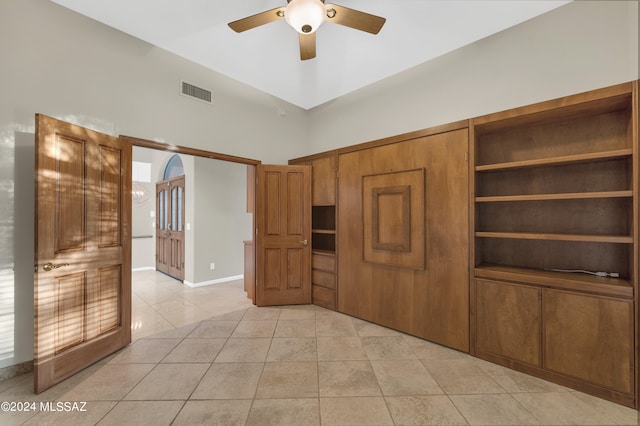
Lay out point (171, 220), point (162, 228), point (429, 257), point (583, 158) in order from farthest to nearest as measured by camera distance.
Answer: point (162, 228), point (171, 220), point (429, 257), point (583, 158)

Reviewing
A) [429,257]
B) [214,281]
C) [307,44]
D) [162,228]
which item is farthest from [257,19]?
[162,228]

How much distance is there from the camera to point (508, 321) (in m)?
2.37

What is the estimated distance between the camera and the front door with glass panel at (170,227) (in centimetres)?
568

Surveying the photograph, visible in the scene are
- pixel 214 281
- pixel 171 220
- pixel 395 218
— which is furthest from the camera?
pixel 171 220

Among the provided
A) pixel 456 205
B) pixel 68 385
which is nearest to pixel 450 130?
pixel 456 205

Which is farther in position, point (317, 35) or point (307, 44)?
point (317, 35)

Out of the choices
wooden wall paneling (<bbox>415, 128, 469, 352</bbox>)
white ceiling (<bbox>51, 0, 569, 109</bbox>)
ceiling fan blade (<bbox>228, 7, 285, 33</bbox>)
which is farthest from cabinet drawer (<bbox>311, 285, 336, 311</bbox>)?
ceiling fan blade (<bbox>228, 7, 285, 33</bbox>)

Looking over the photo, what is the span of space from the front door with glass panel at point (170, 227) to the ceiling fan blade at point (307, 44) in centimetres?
420

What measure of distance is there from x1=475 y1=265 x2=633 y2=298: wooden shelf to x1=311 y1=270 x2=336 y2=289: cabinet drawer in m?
1.93

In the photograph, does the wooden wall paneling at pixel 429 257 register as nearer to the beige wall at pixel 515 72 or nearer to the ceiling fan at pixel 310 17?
the beige wall at pixel 515 72

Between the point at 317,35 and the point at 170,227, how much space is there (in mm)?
5128

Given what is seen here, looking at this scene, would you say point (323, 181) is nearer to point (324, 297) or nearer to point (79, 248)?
point (324, 297)

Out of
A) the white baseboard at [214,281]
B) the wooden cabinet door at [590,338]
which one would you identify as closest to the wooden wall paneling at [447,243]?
the wooden cabinet door at [590,338]

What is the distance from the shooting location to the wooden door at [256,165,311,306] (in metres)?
4.01
